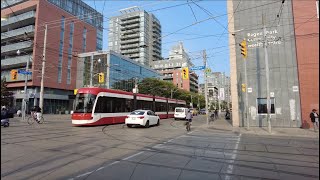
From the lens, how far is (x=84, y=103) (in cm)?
2231

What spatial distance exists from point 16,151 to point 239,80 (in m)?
22.6

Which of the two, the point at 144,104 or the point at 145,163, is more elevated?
the point at 144,104

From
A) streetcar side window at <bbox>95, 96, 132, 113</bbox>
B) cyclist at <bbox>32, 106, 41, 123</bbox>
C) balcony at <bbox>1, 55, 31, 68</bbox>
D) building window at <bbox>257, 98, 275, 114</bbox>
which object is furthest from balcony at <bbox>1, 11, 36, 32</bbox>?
building window at <bbox>257, 98, 275, 114</bbox>

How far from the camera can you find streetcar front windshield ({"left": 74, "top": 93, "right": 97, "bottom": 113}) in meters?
22.2

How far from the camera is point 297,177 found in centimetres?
695

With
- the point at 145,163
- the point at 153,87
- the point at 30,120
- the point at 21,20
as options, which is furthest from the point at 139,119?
the point at 153,87

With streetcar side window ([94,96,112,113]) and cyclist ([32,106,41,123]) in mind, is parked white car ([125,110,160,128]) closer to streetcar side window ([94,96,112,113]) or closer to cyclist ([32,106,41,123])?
streetcar side window ([94,96,112,113])

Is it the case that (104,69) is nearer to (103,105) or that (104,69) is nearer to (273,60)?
(103,105)

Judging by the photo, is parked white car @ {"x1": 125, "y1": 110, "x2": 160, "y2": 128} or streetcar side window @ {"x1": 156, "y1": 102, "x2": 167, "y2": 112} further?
streetcar side window @ {"x1": 156, "y1": 102, "x2": 167, "y2": 112}

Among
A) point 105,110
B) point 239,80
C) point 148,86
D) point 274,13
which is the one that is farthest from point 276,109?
point 148,86

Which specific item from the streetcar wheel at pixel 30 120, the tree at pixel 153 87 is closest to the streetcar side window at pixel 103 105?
the streetcar wheel at pixel 30 120

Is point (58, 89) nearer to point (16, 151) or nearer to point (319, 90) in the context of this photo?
point (16, 151)

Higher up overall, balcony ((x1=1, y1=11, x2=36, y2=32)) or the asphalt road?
balcony ((x1=1, y1=11, x2=36, y2=32))

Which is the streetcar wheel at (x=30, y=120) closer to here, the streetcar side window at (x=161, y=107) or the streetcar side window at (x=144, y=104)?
the streetcar side window at (x=144, y=104)
